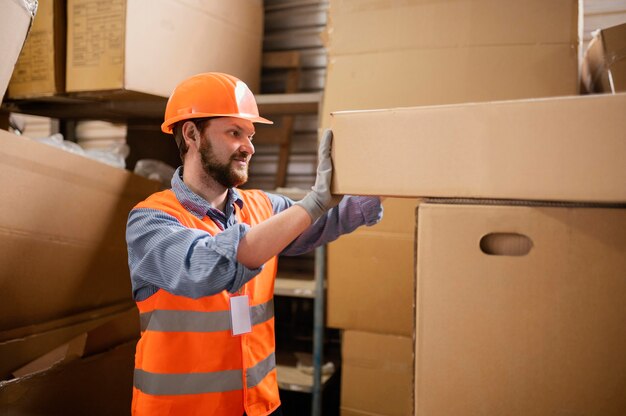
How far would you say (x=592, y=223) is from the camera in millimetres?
783

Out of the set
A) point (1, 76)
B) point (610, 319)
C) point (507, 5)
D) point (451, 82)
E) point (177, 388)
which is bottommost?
point (177, 388)

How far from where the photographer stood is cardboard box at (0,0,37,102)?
4.01ft

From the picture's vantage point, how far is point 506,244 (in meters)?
0.85

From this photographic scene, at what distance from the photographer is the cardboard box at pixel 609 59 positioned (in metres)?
1.53

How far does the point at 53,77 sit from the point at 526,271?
2192mm

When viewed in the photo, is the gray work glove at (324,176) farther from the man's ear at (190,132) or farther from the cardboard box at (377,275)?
the cardboard box at (377,275)

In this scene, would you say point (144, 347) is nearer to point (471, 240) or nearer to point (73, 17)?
point (471, 240)

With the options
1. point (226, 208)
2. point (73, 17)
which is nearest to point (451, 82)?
point (226, 208)

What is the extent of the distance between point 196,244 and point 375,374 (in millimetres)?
1213

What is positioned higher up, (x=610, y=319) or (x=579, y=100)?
(x=579, y=100)

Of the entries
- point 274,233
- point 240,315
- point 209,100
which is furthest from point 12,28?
point 240,315

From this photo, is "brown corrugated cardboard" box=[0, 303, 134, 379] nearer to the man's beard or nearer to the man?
the man

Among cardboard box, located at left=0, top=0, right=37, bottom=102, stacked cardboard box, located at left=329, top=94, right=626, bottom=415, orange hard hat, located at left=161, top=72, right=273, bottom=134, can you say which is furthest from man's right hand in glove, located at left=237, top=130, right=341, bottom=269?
cardboard box, located at left=0, top=0, right=37, bottom=102

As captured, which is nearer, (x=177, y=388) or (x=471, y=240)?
(x=471, y=240)
